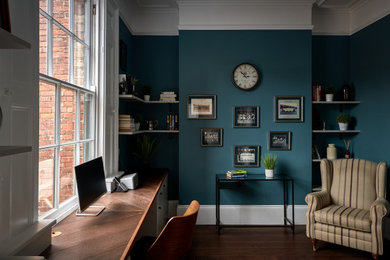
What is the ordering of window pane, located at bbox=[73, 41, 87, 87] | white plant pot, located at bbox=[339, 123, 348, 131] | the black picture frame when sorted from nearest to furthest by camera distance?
window pane, located at bbox=[73, 41, 87, 87] < the black picture frame < white plant pot, located at bbox=[339, 123, 348, 131]

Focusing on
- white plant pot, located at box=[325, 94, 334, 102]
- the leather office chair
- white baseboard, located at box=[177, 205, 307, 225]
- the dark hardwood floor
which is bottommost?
the dark hardwood floor

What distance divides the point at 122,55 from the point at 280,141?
96.9 inches

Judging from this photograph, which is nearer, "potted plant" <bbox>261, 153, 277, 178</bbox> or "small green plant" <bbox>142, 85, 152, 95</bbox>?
"potted plant" <bbox>261, 153, 277, 178</bbox>

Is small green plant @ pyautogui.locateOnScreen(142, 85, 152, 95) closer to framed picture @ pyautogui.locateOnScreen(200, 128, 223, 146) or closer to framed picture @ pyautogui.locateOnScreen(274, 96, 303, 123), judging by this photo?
framed picture @ pyautogui.locateOnScreen(200, 128, 223, 146)

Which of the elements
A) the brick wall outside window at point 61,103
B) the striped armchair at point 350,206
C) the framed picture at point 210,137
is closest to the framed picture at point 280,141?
the striped armchair at point 350,206

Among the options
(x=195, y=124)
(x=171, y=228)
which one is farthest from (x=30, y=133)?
(x=195, y=124)

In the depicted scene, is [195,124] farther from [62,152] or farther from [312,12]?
[312,12]

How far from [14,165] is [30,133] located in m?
0.19

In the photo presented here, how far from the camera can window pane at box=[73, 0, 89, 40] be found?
2.24 m

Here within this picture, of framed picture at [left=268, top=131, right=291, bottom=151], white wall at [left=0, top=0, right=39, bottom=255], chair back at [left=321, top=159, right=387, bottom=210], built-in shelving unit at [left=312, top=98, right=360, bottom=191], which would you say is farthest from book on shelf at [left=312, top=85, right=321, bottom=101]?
white wall at [left=0, top=0, right=39, bottom=255]

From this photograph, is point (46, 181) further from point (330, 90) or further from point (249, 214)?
point (330, 90)

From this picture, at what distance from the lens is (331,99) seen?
3.74 meters

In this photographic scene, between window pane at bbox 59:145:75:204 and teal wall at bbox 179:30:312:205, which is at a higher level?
teal wall at bbox 179:30:312:205

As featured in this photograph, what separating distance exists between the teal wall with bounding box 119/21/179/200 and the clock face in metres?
0.95
